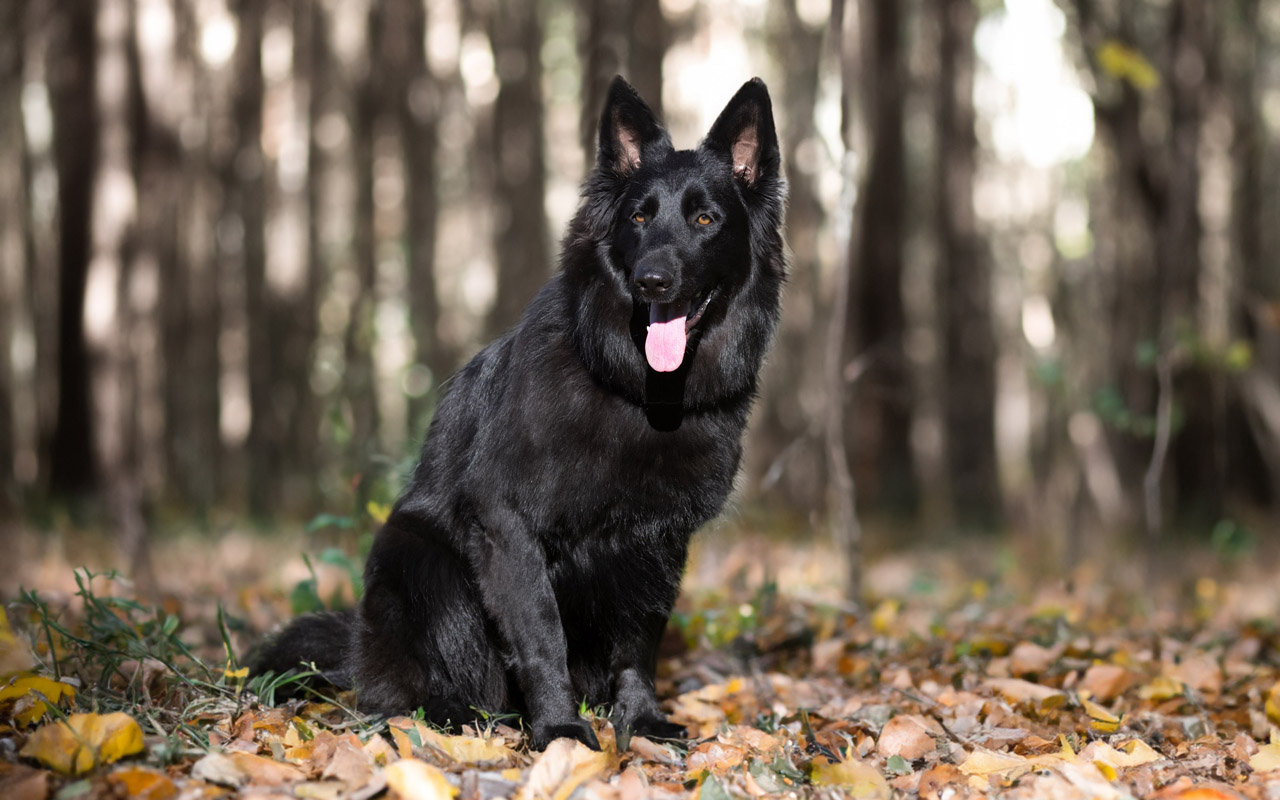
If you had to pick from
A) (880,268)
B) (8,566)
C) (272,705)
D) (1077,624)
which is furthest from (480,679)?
(880,268)

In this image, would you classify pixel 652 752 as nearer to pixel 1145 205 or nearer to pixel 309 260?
pixel 1145 205

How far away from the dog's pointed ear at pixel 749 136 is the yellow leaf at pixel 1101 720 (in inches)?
88.4

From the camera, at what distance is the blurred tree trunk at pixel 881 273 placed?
12617 millimetres

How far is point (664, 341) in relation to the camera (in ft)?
11.5

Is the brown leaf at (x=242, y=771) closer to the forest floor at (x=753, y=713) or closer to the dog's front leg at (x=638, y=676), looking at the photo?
the forest floor at (x=753, y=713)

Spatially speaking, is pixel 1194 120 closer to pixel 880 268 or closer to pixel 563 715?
pixel 880 268

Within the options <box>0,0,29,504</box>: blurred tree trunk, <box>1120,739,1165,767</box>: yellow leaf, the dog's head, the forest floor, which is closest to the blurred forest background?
<box>0,0,29,504</box>: blurred tree trunk

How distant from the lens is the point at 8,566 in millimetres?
7156

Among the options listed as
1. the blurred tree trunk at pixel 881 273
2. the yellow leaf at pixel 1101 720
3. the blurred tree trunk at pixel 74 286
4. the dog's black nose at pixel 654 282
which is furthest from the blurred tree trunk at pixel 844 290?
the blurred tree trunk at pixel 74 286

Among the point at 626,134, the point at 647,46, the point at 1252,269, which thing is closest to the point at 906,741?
the point at 626,134

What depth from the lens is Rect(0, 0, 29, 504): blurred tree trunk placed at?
1802cm

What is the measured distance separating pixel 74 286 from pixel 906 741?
10826 millimetres

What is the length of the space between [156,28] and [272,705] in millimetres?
6190

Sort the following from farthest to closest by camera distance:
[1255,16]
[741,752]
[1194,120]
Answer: [1255,16], [1194,120], [741,752]
